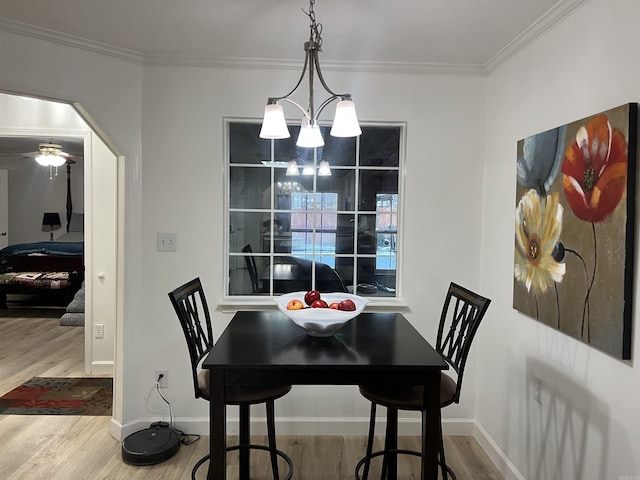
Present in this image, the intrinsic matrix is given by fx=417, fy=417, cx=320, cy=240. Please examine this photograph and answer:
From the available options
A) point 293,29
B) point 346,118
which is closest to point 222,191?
point 293,29

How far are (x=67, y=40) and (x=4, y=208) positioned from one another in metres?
7.15

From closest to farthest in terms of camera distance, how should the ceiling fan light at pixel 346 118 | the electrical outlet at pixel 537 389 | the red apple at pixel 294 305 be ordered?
1. the ceiling fan light at pixel 346 118
2. the red apple at pixel 294 305
3. the electrical outlet at pixel 537 389

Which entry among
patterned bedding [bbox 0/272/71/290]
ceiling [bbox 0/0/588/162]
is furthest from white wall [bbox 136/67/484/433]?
patterned bedding [bbox 0/272/71/290]

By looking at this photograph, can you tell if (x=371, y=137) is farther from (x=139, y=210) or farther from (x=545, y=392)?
(x=545, y=392)

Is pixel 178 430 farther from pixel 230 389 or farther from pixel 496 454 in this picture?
pixel 496 454

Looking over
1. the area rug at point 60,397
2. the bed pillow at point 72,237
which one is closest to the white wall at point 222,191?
the area rug at point 60,397

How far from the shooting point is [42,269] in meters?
6.27

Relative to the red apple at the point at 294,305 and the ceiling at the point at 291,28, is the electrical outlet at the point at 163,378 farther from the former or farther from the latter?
the ceiling at the point at 291,28

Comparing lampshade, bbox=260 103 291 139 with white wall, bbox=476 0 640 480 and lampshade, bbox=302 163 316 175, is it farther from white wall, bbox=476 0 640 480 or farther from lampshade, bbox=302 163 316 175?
white wall, bbox=476 0 640 480

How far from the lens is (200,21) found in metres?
2.13

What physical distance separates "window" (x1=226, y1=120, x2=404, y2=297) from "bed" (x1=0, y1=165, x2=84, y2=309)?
4.41 m

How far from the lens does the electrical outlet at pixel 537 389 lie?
2047mm

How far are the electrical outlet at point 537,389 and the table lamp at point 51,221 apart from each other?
860 cm

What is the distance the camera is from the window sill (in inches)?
107
